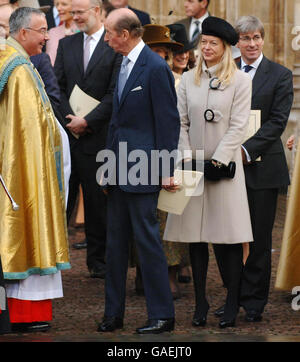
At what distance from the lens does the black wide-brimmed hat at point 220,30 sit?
6.61 m

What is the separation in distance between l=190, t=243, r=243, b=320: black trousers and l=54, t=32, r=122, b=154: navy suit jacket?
191 cm

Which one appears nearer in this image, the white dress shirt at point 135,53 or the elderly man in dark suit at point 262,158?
the white dress shirt at point 135,53

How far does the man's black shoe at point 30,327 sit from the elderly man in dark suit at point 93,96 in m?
1.73

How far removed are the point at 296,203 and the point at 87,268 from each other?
2236 mm

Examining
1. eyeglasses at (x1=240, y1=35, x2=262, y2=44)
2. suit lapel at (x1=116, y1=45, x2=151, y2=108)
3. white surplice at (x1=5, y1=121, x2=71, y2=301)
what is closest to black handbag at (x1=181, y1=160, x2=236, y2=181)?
suit lapel at (x1=116, y1=45, x2=151, y2=108)

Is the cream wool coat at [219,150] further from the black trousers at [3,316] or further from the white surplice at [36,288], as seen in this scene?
the black trousers at [3,316]

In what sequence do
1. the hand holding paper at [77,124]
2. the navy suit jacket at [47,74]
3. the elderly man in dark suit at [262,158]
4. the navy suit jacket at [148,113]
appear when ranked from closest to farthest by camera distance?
the navy suit jacket at [148,113] < the elderly man in dark suit at [262,158] < the navy suit jacket at [47,74] < the hand holding paper at [77,124]

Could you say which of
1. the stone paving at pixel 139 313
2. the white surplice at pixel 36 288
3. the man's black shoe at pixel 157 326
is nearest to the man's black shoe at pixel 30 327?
the stone paving at pixel 139 313

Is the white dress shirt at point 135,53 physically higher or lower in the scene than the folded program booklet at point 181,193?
higher

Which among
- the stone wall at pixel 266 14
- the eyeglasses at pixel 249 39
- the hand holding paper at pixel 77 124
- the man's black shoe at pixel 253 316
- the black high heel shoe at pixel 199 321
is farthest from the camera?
the stone wall at pixel 266 14

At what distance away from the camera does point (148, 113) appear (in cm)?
642

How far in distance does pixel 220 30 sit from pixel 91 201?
2.41 meters

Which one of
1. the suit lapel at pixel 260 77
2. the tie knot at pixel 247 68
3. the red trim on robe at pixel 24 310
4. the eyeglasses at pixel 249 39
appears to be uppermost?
the eyeglasses at pixel 249 39
